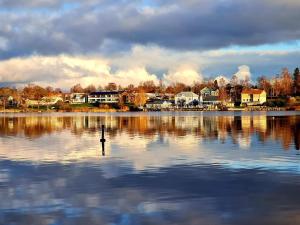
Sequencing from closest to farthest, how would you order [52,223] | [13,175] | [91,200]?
[52,223] → [91,200] → [13,175]

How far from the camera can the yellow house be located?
181100 millimetres

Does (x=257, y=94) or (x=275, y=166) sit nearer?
(x=275, y=166)

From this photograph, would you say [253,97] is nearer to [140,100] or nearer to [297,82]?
[297,82]

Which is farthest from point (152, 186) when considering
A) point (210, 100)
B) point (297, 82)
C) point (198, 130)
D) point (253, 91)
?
point (297, 82)

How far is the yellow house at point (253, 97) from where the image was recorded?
18110cm

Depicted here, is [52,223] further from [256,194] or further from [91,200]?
[256,194]

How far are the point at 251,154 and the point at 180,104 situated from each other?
171204 millimetres

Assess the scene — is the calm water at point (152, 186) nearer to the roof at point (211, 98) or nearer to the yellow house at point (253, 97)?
the yellow house at point (253, 97)

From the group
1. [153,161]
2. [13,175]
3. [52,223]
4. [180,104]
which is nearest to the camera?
[52,223]

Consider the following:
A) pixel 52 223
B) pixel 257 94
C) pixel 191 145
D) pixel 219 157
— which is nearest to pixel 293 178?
pixel 219 157

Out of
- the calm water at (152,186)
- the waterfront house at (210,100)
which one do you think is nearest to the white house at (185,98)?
the waterfront house at (210,100)

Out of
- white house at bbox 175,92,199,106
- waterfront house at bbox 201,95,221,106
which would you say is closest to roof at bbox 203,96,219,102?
waterfront house at bbox 201,95,221,106

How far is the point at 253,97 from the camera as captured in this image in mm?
182875

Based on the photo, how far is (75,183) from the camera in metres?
17.3
